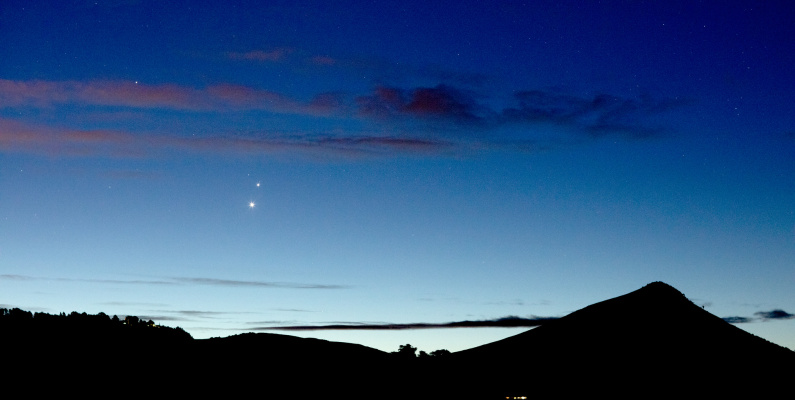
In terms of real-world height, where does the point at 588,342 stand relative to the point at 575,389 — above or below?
above

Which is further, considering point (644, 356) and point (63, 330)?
point (63, 330)

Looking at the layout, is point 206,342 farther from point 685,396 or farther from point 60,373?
point 685,396

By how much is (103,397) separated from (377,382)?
8.04 meters

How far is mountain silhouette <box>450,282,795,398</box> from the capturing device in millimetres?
9492

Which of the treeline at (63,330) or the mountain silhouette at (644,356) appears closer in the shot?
the mountain silhouette at (644,356)

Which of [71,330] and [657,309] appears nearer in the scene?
[657,309]

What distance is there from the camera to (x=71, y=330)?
93.2 ft

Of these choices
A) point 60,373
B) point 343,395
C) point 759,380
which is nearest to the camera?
point 759,380

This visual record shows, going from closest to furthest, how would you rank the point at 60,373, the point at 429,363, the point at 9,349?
the point at 429,363 < the point at 60,373 < the point at 9,349

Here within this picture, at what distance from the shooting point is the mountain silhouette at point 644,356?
949cm

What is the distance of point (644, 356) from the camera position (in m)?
9.73

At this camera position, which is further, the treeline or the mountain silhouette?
the treeline

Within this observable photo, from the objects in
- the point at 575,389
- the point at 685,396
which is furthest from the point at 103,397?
the point at 685,396

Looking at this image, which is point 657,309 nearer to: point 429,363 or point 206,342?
point 429,363
